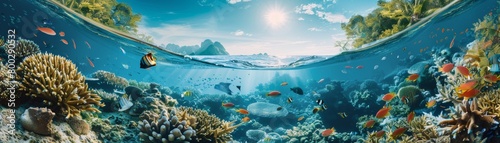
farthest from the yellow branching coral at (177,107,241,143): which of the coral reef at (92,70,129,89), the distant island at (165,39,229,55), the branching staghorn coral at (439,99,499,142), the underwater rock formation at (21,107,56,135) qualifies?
the distant island at (165,39,229,55)

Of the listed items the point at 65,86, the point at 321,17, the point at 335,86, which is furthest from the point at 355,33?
the point at 65,86

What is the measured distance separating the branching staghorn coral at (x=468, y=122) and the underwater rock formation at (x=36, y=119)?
25.6 ft

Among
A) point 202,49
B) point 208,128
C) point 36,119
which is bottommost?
point 208,128

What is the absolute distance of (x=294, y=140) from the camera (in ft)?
39.9

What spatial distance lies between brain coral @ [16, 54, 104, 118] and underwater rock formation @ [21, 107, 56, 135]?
37 cm

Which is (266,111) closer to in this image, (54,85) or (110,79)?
(110,79)

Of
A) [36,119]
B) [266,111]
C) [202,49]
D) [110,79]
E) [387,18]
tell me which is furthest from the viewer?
[202,49]

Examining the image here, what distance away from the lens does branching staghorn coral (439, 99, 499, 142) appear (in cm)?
533

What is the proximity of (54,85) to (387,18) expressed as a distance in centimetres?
1420

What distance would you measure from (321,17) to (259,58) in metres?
6.35

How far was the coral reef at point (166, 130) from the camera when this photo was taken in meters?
6.01

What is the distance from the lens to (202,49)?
59.3ft

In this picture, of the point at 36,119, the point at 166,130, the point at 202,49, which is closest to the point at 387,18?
the point at 202,49

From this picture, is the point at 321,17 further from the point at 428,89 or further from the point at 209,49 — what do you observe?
the point at 209,49
